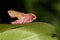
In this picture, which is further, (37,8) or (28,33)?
(37,8)

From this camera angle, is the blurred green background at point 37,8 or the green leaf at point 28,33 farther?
the blurred green background at point 37,8

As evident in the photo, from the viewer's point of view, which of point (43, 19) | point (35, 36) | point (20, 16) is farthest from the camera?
point (43, 19)

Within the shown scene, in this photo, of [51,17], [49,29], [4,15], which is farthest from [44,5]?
[49,29]

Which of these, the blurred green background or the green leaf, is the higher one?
the green leaf

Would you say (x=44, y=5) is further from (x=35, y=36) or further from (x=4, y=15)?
(x=35, y=36)

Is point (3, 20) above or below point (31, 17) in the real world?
below

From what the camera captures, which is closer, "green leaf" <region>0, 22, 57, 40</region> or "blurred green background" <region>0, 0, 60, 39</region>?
"green leaf" <region>0, 22, 57, 40</region>

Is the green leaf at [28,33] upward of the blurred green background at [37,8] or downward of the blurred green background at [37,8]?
upward

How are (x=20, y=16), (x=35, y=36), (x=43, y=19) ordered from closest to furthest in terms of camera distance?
(x=35, y=36)
(x=20, y=16)
(x=43, y=19)
